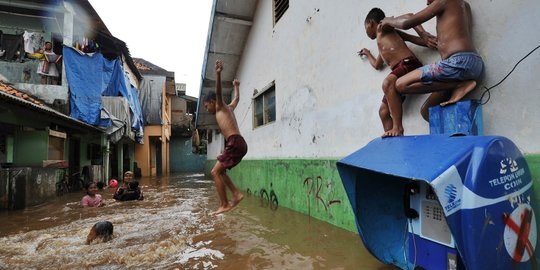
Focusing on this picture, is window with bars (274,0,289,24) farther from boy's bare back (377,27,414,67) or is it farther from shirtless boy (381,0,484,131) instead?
shirtless boy (381,0,484,131)

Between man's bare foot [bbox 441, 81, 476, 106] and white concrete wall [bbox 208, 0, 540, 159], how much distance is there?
218mm

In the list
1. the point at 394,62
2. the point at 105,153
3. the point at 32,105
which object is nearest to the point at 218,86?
the point at 394,62

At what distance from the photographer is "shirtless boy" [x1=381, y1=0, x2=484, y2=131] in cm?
259

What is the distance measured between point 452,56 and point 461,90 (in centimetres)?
31

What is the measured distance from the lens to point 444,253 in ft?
7.86

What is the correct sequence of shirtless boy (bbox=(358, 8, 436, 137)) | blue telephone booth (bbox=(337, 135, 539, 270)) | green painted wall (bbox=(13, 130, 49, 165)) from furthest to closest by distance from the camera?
green painted wall (bbox=(13, 130, 49, 165)), shirtless boy (bbox=(358, 8, 436, 137)), blue telephone booth (bbox=(337, 135, 539, 270))

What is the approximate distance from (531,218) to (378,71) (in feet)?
8.29

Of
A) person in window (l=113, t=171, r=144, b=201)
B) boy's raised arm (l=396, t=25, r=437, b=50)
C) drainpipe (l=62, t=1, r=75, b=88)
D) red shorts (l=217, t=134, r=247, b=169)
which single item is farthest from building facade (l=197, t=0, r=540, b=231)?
drainpipe (l=62, t=1, r=75, b=88)

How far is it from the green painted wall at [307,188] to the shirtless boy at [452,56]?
237 centimetres

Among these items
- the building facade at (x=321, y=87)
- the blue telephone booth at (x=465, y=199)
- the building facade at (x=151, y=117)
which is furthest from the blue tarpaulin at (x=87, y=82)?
the blue telephone booth at (x=465, y=199)

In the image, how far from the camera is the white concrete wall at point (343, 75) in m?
2.51

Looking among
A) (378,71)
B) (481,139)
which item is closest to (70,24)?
(378,71)

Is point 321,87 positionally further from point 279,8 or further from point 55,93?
point 55,93

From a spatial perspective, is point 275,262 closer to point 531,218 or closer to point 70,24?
point 531,218
